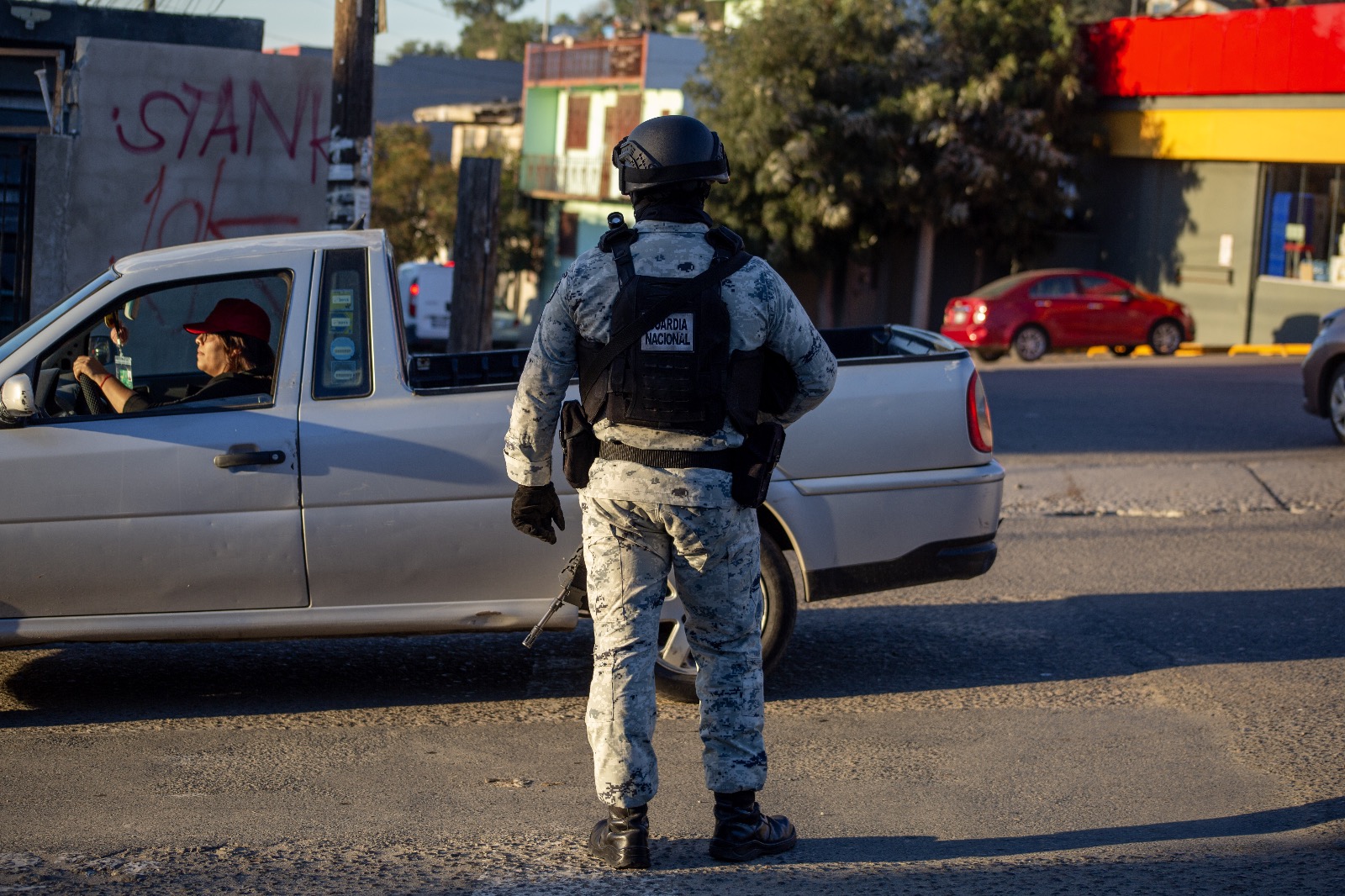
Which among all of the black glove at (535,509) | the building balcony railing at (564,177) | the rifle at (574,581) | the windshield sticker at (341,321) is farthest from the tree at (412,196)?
the black glove at (535,509)

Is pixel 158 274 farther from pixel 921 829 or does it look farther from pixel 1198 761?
pixel 1198 761

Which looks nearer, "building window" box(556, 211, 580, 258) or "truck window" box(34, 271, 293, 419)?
"truck window" box(34, 271, 293, 419)

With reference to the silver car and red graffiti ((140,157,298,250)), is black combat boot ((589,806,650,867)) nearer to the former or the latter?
red graffiti ((140,157,298,250))

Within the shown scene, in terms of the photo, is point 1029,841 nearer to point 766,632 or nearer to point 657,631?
point 657,631

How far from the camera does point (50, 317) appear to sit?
510 cm

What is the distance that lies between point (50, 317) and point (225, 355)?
24.0 inches

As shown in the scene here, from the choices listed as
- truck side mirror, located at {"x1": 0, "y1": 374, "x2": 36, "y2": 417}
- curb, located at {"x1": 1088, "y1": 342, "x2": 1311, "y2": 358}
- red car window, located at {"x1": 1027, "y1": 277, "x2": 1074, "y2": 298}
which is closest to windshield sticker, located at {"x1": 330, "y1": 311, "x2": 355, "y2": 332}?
truck side mirror, located at {"x1": 0, "y1": 374, "x2": 36, "y2": 417}

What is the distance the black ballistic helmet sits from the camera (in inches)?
148

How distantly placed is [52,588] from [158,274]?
1.15 metres

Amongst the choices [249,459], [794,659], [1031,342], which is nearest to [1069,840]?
[794,659]

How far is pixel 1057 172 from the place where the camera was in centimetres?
2711

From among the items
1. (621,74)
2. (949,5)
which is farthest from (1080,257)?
(621,74)

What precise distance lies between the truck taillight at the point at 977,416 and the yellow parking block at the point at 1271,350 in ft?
60.0

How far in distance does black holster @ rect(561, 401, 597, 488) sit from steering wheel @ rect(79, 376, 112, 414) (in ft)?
6.87
